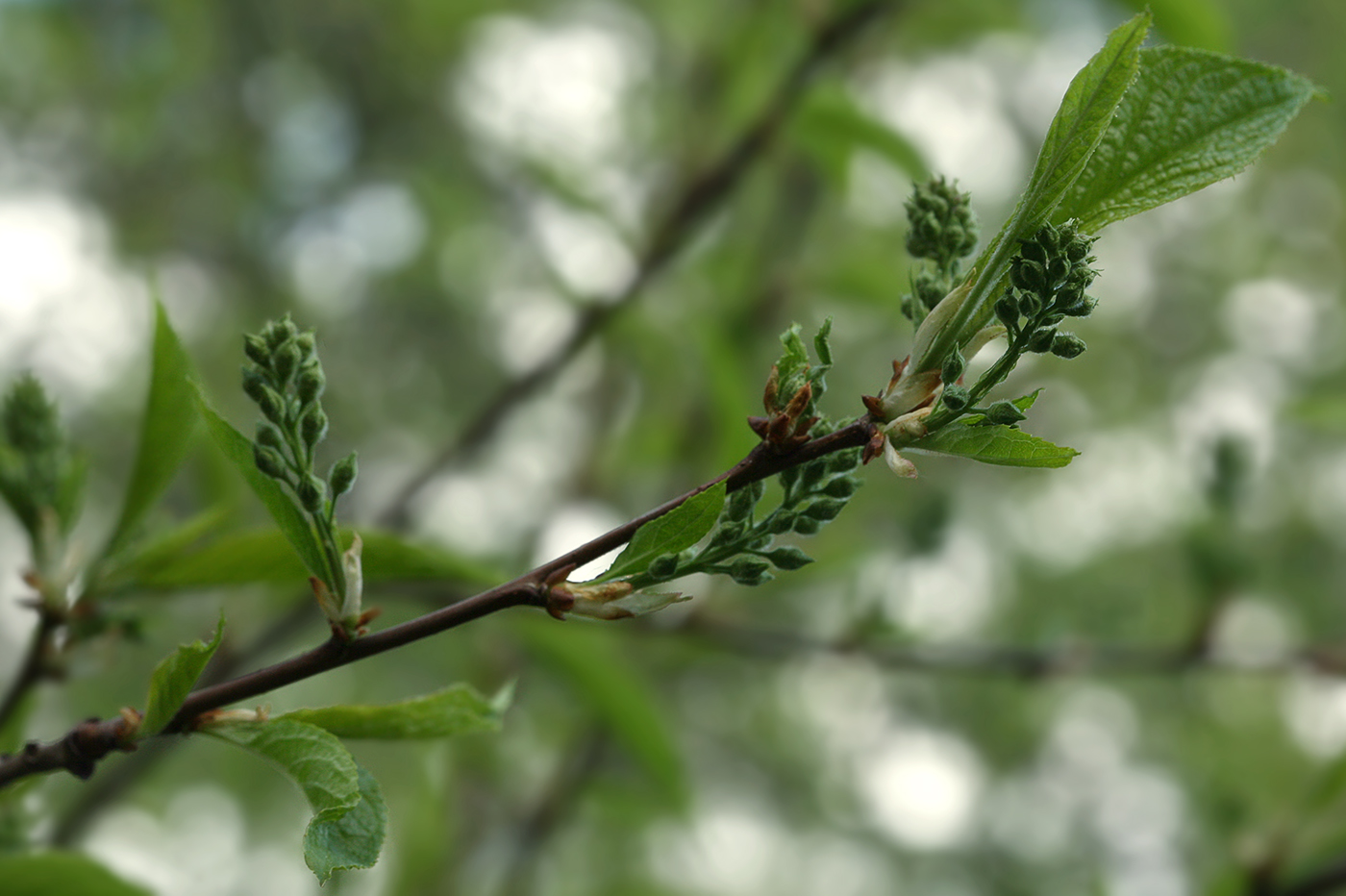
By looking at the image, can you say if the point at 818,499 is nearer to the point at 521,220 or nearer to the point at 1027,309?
the point at 1027,309

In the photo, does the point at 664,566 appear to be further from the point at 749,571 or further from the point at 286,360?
the point at 286,360

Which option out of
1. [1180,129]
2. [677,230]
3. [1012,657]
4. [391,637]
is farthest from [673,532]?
[1012,657]

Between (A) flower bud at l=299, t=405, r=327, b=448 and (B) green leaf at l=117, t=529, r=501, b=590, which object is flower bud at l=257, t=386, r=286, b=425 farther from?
(B) green leaf at l=117, t=529, r=501, b=590

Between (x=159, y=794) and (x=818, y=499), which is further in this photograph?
(x=159, y=794)

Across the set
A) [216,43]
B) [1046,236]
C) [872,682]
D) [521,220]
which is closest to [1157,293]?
[872,682]

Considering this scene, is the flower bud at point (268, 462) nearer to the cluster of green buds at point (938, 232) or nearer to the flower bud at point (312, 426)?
the flower bud at point (312, 426)

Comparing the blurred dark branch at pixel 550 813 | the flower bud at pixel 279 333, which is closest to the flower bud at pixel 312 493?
the flower bud at pixel 279 333

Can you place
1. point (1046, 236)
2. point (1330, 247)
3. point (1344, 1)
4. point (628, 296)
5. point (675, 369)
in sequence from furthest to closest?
point (1330, 247) → point (1344, 1) → point (675, 369) → point (628, 296) → point (1046, 236)
